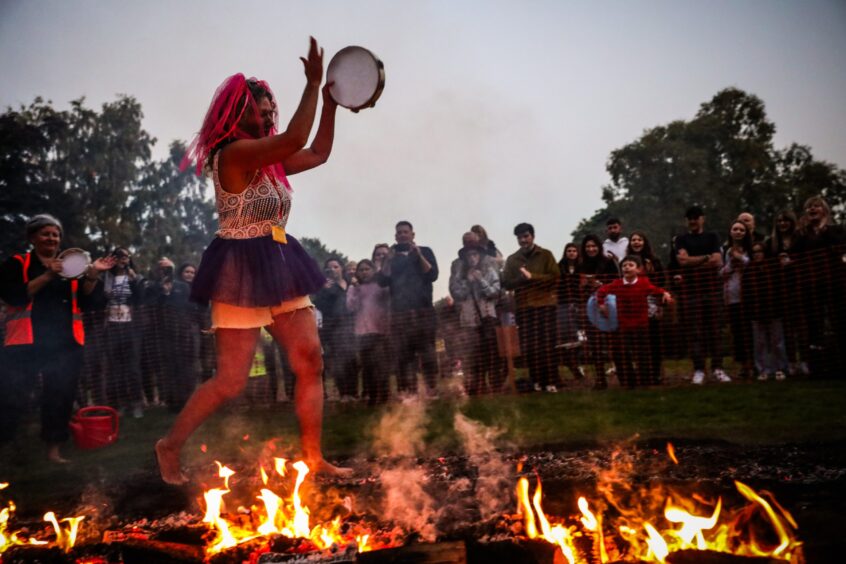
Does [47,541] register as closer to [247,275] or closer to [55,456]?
[247,275]

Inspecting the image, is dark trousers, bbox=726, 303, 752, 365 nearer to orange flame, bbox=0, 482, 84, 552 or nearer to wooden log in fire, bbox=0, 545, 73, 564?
orange flame, bbox=0, 482, 84, 552

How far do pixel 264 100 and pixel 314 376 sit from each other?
141cm

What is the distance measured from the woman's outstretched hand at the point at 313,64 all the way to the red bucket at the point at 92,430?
4.49m

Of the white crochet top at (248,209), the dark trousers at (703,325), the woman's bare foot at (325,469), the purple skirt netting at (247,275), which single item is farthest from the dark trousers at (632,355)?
the white crochet top at (248,209)

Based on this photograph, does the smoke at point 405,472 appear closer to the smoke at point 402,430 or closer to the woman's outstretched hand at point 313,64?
the smoke at point 402,430

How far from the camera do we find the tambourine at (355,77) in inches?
115

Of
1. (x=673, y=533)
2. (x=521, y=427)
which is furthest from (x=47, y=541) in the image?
(x=521, y=427)

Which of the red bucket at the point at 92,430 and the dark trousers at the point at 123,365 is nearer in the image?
the red bucket at the point at 92,430

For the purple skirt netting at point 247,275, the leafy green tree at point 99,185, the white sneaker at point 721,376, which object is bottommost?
the white sneaker at point 721,376

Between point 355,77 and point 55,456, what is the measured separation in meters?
4.49

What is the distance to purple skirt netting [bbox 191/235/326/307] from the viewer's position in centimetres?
303

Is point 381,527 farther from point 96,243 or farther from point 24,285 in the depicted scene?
point 96,243

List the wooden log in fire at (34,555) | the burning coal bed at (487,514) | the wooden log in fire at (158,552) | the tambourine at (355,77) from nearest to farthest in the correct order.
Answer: the burning coal bed at (487,514)
the wooden log in fire at (158,552)
the wooden log in fire at (34,555)
the tambourine at (355,77)

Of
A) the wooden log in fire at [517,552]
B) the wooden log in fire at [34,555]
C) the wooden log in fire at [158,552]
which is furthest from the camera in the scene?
the wooden log in fire at [34,555]
